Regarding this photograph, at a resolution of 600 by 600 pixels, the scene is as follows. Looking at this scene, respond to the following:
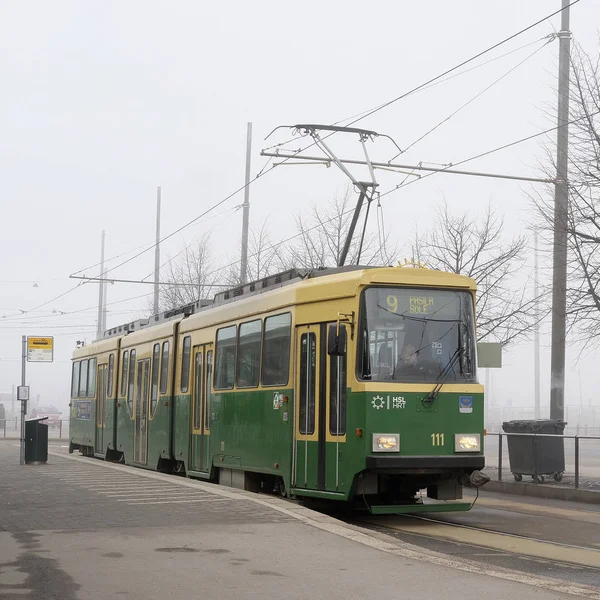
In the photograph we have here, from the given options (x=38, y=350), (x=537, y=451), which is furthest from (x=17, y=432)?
(x=537, y=451)

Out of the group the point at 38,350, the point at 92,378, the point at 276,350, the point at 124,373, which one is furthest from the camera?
the point at 92,378

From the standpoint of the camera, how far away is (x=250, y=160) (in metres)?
36.8

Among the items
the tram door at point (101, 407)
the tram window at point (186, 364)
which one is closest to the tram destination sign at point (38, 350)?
the tram door at point (101, 407)

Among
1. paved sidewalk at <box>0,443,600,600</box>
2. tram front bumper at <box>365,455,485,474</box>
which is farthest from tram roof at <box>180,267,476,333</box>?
paved sidewalk at <box>0,443,600,600</box>

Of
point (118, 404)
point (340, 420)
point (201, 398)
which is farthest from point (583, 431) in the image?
point (340, 420)

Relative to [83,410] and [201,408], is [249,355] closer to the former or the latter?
[201,408]

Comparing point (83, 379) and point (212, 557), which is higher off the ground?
point (83, 379)

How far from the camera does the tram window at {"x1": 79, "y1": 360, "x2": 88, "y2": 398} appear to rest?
28952 millimetres

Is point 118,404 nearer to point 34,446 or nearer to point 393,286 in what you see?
point 34,446

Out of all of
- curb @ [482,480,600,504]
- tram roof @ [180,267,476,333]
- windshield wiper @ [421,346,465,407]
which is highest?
tram roof @ [180,267,476,333]

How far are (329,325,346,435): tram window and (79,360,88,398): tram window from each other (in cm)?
1691

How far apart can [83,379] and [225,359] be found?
529 inches

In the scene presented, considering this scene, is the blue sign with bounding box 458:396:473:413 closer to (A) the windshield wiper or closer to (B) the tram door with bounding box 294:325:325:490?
(A) the windshield wiper

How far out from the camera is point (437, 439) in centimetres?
1296
